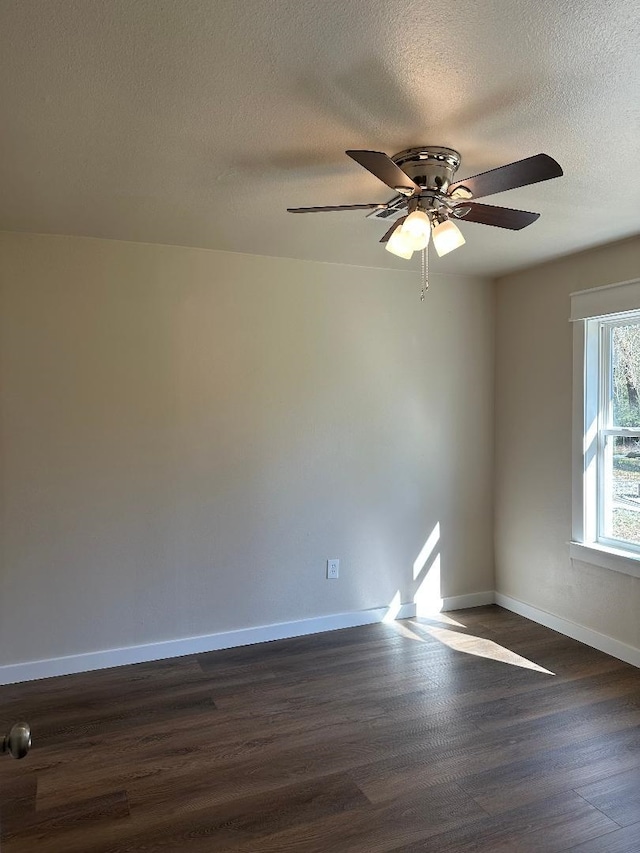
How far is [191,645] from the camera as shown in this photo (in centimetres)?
330

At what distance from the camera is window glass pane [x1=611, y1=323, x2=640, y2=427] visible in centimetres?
321

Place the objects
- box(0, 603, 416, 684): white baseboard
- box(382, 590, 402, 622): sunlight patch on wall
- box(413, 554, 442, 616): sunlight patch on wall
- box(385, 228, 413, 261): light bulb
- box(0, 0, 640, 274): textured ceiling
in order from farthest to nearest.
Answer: box(413, 554, 442, 616): sunlight patch on wall, box(382, 590, 402, 622): sunlight patch on wall, box(0, 603, 416, 684): white baseboard, box(385, 228, 413, 261): light bulb, box(0, 0, 640, 274): textured ceiling

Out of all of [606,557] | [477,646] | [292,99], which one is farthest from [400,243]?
[477,646]

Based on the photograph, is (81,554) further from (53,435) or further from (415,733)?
(415,733)

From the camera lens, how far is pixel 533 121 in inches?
72.1

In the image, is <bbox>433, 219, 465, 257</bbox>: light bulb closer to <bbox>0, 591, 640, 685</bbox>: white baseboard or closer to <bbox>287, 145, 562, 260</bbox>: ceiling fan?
<bbox>287, 145, 562, 260</bbox>: ceiling fan

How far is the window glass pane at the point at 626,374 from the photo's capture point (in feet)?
10.5

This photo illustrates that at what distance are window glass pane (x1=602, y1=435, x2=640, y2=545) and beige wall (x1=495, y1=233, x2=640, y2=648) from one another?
8.1 inches

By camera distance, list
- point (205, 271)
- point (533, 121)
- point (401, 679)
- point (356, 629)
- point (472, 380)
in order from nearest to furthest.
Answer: point (533, 121)
point (401, 679)
point (205, 271)
point (356, 629)
point (472, 380)

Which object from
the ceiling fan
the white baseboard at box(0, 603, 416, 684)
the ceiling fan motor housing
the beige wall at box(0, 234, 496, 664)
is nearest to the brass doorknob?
the ceiling fan

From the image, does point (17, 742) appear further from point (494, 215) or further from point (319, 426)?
point (319, 426)

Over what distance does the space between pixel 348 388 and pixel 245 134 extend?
1951 millimetres

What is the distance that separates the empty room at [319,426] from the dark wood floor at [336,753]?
16 mm

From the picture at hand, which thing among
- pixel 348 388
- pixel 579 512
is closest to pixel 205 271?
pixel 348 388
